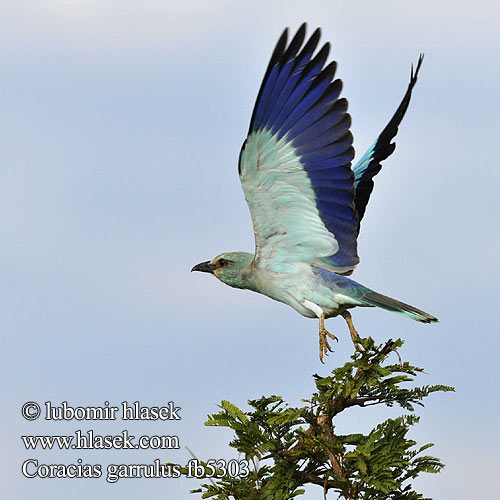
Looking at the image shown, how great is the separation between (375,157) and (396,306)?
2691mm

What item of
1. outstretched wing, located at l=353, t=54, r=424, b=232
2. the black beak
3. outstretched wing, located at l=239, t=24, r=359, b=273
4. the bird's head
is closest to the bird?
outstretched wing, located at l=239, t=24, r=359, b=273

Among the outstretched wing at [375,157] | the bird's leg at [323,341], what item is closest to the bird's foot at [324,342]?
the bird's leg at [323,341]

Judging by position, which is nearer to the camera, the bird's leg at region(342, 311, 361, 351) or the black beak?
the bird's leg at region(342, 311, 361, 351)

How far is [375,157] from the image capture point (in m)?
10.8

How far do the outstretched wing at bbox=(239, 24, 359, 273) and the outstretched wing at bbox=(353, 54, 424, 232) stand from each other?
167cm

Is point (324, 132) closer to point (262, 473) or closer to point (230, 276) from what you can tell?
point (230, 276)

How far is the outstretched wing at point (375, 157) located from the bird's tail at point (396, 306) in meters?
1.90

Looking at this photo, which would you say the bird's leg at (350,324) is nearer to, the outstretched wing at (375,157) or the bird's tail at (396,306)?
the bird's tail at (396,306)

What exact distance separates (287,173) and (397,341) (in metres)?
2.00

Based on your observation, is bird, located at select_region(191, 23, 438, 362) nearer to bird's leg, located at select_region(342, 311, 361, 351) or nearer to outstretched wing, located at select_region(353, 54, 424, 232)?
bird's leg, located at select_region(342, 311, 361, 351)

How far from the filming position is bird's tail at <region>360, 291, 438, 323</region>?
8.63m

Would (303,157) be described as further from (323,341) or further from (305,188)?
(323,341)

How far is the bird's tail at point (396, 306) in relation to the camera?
8633mm

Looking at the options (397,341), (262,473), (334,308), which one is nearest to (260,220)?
(334,308)
